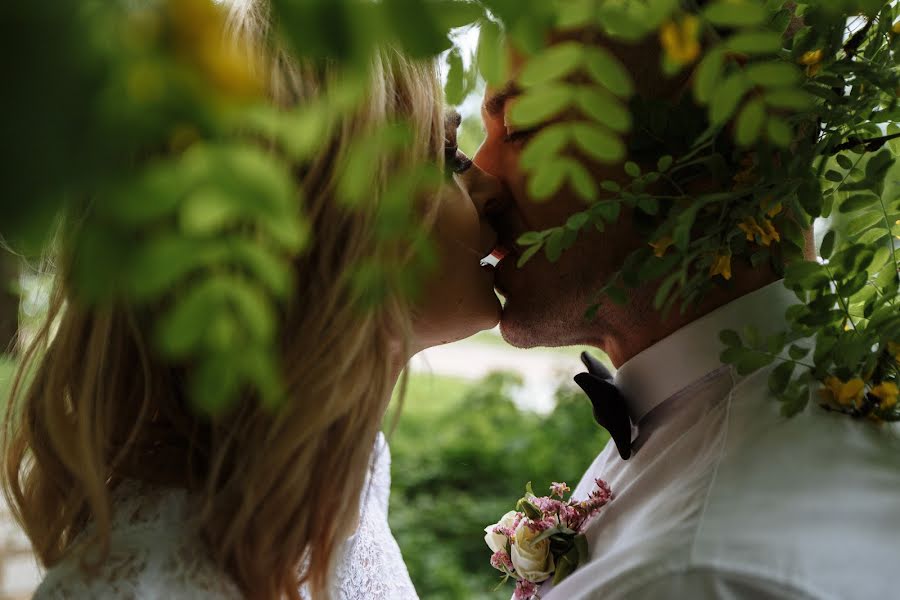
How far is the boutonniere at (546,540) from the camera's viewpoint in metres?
1.37

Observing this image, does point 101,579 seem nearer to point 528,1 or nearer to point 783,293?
point 528,1

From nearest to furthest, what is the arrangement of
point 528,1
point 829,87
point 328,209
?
point 528,1 < point 829,87 < point 328,209

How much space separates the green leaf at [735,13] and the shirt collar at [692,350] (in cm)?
78

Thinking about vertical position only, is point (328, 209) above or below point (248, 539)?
above

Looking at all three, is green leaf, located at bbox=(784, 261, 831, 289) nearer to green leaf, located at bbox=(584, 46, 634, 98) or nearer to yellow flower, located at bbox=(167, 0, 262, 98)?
green leaf, located at bbox=(584, 46, 634, 98)

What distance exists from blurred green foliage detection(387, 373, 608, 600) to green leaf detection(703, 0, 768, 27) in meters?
3.67

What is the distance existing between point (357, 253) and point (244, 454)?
0.31 metres

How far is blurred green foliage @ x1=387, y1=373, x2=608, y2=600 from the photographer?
4191 mm

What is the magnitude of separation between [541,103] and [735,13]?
0.51 feet

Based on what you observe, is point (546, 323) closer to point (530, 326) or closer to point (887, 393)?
point (530, 326)

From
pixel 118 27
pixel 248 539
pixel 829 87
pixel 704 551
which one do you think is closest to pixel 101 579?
pixel 248 539

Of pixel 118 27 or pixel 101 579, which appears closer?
pixel 118 27

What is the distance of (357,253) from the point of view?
3.72 ft

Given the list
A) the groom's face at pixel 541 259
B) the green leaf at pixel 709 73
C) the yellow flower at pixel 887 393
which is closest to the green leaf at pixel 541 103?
the green leaf at pixel 709 73
